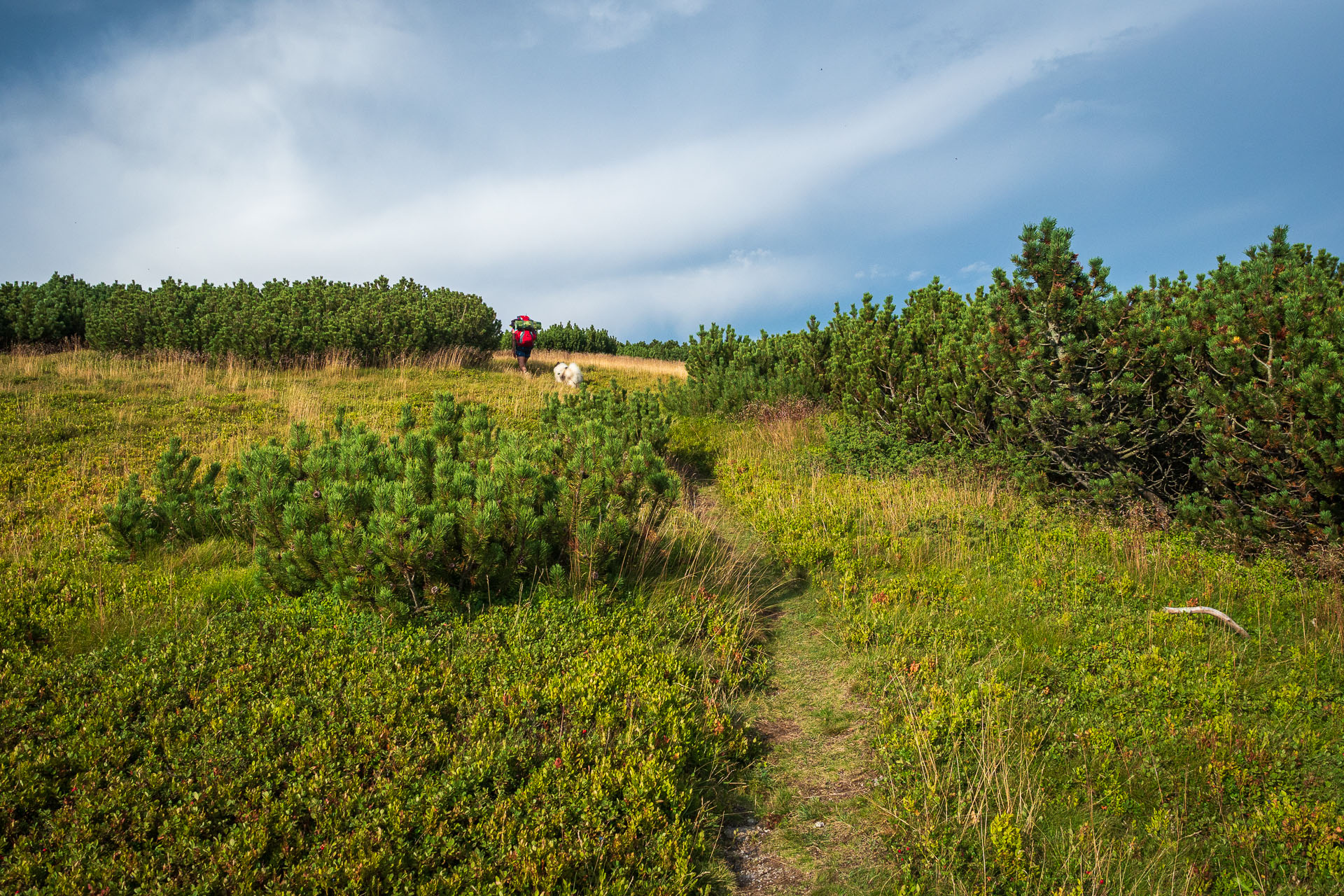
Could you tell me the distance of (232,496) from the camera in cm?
683

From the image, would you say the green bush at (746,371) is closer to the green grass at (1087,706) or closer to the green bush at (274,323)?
the green grass at (1087,706)

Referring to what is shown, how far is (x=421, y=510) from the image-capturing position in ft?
16.4

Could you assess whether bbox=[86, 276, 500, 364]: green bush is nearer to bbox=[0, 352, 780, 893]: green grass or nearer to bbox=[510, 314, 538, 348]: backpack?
bbox=[510, 314, 538, 348]: backpack

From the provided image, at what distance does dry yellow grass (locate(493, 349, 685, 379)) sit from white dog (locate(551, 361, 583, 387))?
9.93ft

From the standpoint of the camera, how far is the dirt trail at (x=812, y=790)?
134 inches

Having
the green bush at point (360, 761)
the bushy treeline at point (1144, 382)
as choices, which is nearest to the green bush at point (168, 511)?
the green bush at point (360, 761)

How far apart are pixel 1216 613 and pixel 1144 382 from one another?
10.2 ft

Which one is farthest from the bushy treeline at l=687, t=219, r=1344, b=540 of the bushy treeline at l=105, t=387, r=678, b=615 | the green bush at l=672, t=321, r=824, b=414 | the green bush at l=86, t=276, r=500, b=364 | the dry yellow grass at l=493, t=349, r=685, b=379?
the green bush at l=86, t=276, r=500, b=364

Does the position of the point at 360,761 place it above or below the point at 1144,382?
below

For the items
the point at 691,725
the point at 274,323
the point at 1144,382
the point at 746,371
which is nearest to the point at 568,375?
the point at 746,371

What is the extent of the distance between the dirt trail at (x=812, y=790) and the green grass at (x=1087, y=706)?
105 millimetres

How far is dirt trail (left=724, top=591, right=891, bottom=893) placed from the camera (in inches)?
134

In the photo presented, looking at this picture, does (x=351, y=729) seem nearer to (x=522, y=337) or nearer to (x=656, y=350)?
(x=522, y=337)

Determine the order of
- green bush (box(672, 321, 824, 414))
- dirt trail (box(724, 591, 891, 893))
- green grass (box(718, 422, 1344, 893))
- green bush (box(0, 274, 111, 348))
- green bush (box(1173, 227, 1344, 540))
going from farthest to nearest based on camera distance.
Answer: green bush (box(0, 274, 111, 348)) < green bush (box(672, 321, 824, 414)) < green bush (box(1173, 227, 1344, 540)) < dirt trail (box(724, 591, 891, 893)) < green grass (box(718, 422, 1344, 893))
